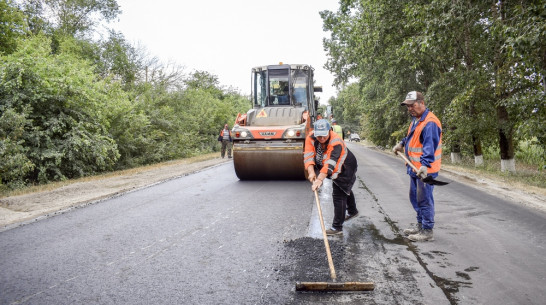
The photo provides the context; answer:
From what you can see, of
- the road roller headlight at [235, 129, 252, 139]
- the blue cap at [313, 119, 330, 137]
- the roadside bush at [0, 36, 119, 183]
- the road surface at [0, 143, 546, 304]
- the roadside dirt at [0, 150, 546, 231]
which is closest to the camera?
the road surface at [0, 143, 546, 304]

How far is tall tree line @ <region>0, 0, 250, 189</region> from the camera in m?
11.1

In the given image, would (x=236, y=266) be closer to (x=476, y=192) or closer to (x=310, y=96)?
(x=476, y=192)

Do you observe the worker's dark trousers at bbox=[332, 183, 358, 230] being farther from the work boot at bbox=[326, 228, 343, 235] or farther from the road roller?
the road roller

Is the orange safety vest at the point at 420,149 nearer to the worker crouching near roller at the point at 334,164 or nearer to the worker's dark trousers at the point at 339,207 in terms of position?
the worker crouching near roller at the point at 334,164

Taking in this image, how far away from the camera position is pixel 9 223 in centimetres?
621

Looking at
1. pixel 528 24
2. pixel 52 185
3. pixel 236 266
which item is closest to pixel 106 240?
pixel 236 266

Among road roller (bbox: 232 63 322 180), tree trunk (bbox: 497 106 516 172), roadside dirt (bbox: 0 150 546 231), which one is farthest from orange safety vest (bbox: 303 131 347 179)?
tree trunk (bbox: 497 106 516 172)

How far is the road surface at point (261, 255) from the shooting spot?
11.2ft

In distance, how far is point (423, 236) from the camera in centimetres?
500

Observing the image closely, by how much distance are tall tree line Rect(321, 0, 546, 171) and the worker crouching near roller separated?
4885 mm

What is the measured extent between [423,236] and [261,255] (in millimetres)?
2082

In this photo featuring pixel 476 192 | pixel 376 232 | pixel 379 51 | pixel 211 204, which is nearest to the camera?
pixel 376 232

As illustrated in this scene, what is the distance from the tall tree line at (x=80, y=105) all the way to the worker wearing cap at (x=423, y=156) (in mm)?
9329

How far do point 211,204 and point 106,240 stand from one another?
261 cm
